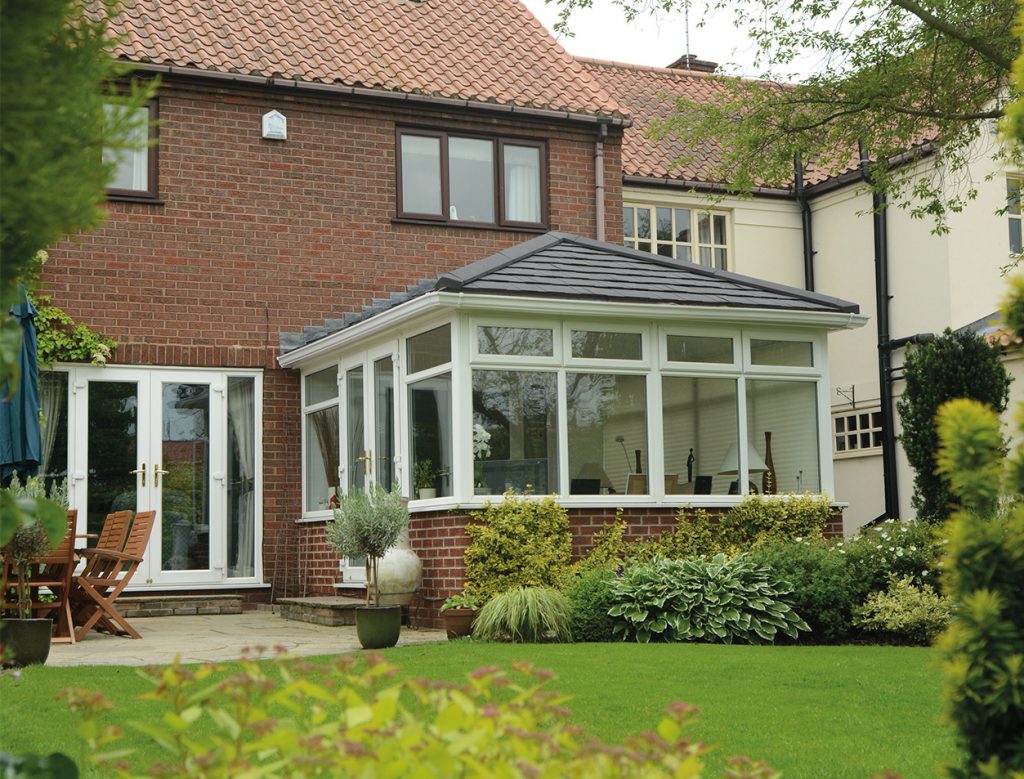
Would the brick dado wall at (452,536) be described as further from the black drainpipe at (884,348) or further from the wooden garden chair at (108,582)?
the black drainpipe at (884,348)

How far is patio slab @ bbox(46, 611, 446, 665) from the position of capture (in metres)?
9.29

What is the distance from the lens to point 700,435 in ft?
43.1

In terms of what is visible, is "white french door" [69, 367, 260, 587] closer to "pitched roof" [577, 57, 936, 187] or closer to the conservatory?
the conservatory

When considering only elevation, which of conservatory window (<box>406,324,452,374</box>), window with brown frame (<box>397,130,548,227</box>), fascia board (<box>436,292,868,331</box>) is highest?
window with brown frame (<box>397,130,548,227</box>)

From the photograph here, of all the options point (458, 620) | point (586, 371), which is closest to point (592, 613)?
point (458, 620)

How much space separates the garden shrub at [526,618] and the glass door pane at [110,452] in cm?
534

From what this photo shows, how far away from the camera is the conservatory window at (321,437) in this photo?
14461mm

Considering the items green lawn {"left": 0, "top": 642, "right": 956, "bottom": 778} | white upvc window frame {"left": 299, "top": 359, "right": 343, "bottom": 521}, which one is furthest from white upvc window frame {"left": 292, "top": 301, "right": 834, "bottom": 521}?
green lawn {"left": 0, "top": 642, "right": 956, "bottom": 778}

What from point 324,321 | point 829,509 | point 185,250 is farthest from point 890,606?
point 185,250

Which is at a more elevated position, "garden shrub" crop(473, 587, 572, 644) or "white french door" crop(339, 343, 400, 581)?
"white french door" crop(339, 343, 400, 581)

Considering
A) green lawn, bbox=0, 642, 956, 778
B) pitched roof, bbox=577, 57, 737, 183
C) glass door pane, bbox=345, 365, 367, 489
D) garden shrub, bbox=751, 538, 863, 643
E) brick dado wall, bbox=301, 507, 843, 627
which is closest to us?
green lawn, bbox=0, 642, 956, 778

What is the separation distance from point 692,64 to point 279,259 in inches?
539

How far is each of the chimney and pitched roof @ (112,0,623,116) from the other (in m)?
8.05

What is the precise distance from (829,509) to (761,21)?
4.94 metres
